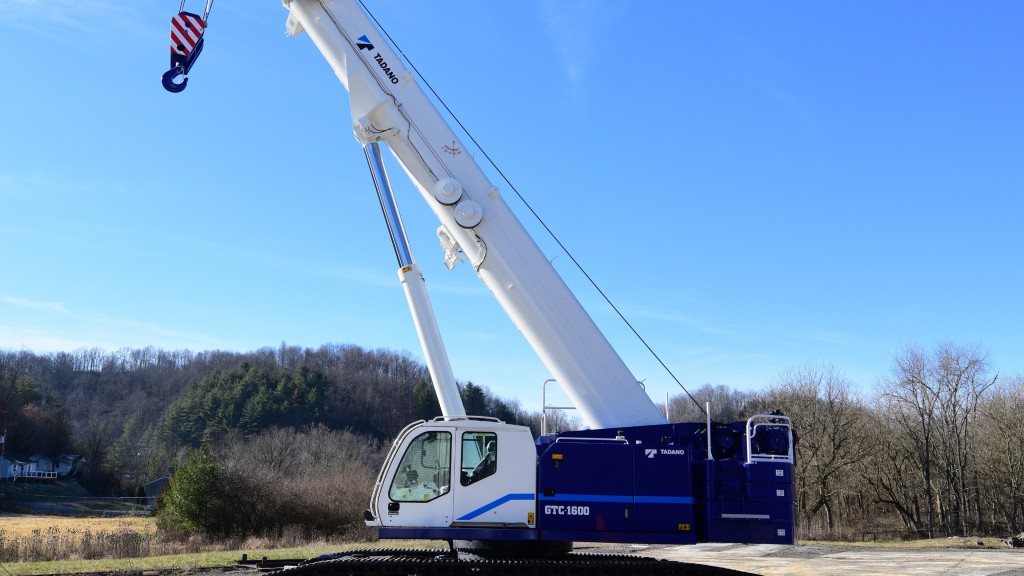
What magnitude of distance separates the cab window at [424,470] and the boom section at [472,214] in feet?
6.57

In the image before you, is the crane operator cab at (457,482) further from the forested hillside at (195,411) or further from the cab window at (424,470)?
the forested hillside at (195,411)

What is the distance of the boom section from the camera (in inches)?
407

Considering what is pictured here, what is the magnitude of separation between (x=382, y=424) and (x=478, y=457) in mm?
90708

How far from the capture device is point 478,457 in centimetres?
934

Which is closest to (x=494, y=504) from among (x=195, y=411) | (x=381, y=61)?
(x=381, y=61)

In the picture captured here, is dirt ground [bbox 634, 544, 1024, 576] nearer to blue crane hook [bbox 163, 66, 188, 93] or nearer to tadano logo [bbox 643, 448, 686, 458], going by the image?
tadano logo [bbox 643, 448, 686, 458]

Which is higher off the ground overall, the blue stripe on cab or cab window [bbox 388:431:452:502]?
cab window [bbox 388:431:452:502]

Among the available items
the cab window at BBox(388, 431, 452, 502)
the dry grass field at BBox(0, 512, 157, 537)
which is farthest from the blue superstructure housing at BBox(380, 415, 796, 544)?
the dry grass field at BBox(0, 512, 157, 537)

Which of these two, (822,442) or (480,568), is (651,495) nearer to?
(480,568)

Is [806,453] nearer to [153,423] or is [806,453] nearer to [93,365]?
[153,423]

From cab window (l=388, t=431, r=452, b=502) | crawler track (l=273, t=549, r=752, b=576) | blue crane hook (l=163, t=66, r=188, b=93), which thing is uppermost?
blue crane hook (l=163, t=66, r=188, b=93)

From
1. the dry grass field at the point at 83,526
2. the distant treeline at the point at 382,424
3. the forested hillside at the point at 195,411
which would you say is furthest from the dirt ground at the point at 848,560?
the forested hillside at the point at 195,411

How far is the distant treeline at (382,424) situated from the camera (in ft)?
134

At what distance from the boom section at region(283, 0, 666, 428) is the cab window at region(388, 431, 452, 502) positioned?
6.57 feet
